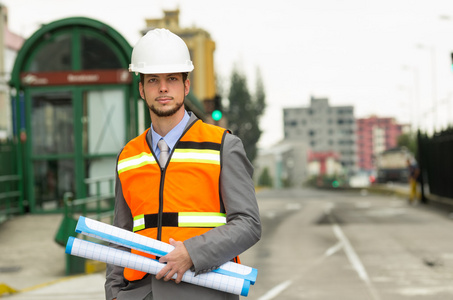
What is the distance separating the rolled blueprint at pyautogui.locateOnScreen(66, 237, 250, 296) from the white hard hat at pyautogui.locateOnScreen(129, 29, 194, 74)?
696mm

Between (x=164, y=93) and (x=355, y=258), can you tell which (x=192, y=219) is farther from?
(x=355, y=258)

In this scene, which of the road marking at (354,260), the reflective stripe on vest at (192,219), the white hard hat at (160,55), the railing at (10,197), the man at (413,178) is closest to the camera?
the reflective stripe on vest at (192,219)

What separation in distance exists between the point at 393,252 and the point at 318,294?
5225 millimetres

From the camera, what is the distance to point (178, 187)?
2.84 m

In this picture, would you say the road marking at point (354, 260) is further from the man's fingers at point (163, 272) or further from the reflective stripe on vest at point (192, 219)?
the man's fingers at point (163, 272)

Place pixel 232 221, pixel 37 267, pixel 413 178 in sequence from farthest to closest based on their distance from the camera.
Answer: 1. pixel 413 178
2. pixel 37 267
3. pixel 232 221

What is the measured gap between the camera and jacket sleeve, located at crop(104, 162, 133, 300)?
3.04 m

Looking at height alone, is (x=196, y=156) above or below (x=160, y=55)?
below

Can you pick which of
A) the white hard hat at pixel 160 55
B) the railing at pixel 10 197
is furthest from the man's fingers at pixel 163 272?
the railing at pixel 10 197

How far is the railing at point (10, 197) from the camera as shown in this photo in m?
16.6

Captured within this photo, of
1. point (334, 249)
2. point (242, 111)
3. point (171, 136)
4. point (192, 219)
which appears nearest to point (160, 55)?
point (171, 136)

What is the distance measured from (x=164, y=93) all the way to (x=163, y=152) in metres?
0.23

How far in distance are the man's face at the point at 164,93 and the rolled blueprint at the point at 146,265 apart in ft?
1.83

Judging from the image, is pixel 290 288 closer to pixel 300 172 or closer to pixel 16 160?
pixel 16 160
